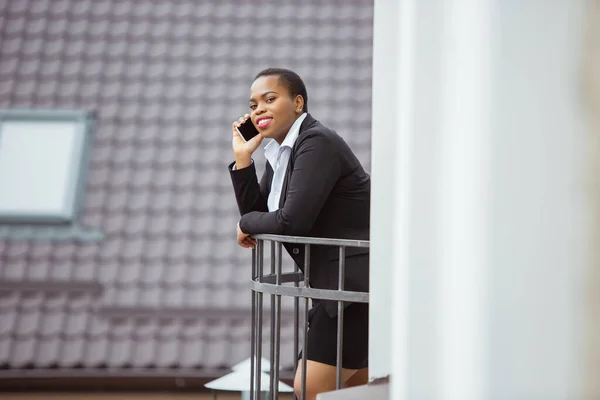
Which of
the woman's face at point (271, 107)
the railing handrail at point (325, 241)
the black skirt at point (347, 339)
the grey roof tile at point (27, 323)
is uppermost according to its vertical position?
the woman's face at point (271, 107)

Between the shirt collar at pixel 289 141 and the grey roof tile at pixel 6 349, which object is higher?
the shirt collar at pixel 289 141

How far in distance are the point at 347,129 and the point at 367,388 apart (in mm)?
4247

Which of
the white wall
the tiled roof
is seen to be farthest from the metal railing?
the tiled roof

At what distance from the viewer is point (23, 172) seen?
4.89m

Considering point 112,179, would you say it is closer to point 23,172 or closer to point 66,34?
point 23,172

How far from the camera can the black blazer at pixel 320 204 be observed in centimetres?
142

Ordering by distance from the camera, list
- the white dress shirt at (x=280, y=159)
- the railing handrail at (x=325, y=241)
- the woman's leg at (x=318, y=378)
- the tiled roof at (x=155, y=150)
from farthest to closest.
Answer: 1. the tiled roof at (x=155, y=150)
2. the white dress shirt at (x=280, y=159)
3. the woman's leg at (x=318, y=378)
4. the railing handrail at (x=325, y=241)

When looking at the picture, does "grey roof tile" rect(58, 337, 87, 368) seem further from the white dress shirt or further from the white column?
the white column

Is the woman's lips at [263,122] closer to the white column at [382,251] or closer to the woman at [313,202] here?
the woman at [313,202]

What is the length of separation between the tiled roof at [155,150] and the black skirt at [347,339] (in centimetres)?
285

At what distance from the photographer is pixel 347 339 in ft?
4.99

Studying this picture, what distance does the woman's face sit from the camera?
Answer: 5.43 feet

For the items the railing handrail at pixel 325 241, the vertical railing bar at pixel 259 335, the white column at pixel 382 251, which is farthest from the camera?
the vertical railing bar at pixel 259 335

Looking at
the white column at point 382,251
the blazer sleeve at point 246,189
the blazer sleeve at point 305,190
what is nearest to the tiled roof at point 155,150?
the blazer sleeve at point 246,189
